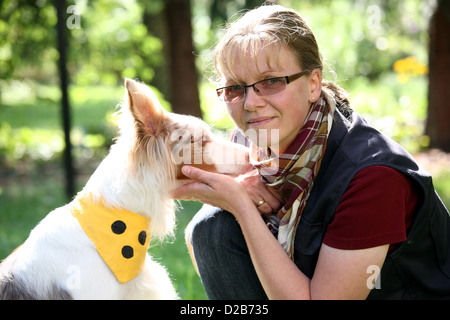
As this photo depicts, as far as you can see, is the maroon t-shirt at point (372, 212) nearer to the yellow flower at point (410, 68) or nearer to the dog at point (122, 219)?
the dog at point (122, 219)

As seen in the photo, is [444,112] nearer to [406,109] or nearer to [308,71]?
[406,109]

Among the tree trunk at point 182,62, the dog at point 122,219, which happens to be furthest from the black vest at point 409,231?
the tree trunk at point 182,62

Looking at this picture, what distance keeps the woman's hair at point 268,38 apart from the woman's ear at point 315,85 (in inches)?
1.2

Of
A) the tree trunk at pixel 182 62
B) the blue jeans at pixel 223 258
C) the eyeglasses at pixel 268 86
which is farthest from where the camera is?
the tree trunk at pixel 182 62

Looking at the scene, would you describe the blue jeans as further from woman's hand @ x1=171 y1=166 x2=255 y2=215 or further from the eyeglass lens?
the eyeglass lens

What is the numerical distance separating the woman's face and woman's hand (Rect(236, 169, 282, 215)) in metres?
0.30

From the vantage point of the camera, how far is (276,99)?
2.42m

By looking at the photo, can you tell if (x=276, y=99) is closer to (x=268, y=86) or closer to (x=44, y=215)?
(x=268, y=86)

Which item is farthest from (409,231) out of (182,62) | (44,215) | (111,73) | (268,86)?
(111,73)

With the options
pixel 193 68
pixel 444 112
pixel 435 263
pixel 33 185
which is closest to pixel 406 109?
pixel 444 112

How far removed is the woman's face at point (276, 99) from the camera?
2.41m

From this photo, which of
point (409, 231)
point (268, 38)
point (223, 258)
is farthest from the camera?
point (223, 258)

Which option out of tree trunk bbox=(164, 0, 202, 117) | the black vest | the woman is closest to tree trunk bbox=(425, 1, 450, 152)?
tree trunk bbox=(164, 0, 202, 117)

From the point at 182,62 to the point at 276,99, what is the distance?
7.28 m
